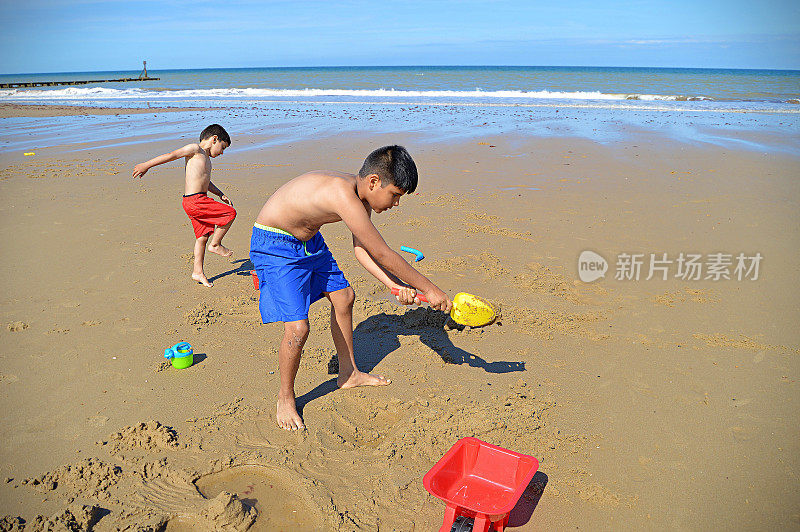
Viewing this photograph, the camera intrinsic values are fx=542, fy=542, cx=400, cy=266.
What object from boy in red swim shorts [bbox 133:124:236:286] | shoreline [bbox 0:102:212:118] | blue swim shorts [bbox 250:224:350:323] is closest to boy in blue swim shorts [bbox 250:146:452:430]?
blue swim shorts [bbox 250:224:350:323]

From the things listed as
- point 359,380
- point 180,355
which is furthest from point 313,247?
point 180,355

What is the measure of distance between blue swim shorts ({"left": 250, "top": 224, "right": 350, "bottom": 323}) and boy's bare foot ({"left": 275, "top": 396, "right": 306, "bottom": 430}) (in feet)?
1.55

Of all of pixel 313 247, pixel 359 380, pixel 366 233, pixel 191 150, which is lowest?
pixel 359 380

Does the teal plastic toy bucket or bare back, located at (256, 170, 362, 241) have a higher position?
bare back, located at (256, 170, 362, 241)

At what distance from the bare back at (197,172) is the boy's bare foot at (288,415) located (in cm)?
280

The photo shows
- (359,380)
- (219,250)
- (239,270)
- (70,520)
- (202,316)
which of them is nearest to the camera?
(70,520)

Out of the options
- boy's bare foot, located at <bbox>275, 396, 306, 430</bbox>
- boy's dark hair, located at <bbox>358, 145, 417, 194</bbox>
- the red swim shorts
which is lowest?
boy's bare foot, located at <bbox>275, 396, 306, 430</bbox>

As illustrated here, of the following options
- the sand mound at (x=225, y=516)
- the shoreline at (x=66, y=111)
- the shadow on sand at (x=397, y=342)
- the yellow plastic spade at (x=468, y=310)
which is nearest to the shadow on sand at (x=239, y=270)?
the shadow on sand at (x=397, y=342)

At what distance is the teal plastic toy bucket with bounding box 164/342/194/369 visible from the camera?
3523 millimetres

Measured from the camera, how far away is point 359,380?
337cm

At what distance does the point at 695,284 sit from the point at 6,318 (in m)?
5.64

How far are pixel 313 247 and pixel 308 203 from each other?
0.35 metres

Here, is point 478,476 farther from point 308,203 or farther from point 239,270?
point 239,270

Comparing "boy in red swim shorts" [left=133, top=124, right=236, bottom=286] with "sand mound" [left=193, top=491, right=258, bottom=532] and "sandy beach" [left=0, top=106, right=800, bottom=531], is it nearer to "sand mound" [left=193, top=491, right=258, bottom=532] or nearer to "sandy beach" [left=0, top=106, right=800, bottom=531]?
"sandy beach" [left=0, top=106, right=800, bottom=531]
